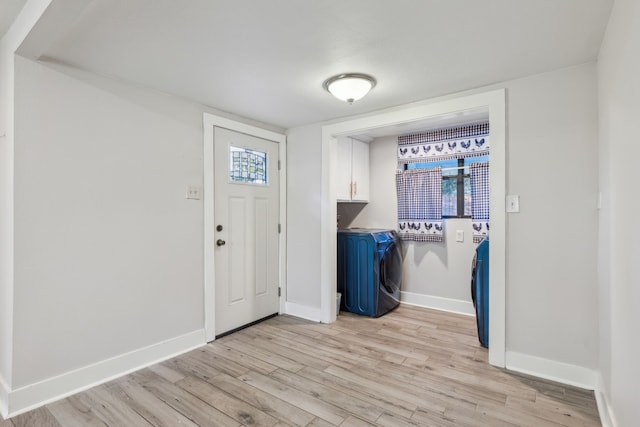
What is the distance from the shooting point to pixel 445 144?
3.79m

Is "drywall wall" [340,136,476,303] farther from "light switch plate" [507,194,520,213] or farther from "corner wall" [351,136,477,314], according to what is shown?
"light switch plate" [507,194,520,213]

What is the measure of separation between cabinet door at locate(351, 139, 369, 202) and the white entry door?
1.01m

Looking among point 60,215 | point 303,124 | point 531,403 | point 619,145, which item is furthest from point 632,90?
point 60,215

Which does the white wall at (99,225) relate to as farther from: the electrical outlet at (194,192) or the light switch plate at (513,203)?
the light switch plate at (513,203)

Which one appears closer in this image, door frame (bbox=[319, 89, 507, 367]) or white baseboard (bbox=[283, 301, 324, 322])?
door frame (bbox=[319, 89, 507, 367])

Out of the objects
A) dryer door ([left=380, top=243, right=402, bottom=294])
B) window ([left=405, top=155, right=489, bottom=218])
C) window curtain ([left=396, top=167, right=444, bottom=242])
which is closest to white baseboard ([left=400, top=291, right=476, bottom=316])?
dryer door ([left=380, top=243, right=402, bottom=294])

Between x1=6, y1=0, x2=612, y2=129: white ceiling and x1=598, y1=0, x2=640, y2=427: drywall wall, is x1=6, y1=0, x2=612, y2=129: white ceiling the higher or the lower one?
the higher one

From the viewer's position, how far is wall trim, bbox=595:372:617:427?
1.68 meters

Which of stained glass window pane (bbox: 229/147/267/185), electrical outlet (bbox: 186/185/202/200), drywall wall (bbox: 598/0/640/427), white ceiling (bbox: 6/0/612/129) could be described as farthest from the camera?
stained glass window pane (bbox: 229/147/267/185)

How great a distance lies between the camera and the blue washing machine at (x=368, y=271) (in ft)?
12.0

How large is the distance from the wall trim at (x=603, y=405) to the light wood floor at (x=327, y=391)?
0.05m

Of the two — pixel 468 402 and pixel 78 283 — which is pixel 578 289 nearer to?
pixel 468 402

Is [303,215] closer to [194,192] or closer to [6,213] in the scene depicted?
[194,192]

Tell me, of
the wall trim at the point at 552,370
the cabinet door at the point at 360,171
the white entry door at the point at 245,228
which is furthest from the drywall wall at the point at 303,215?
the wall trim at the point at 552,370
